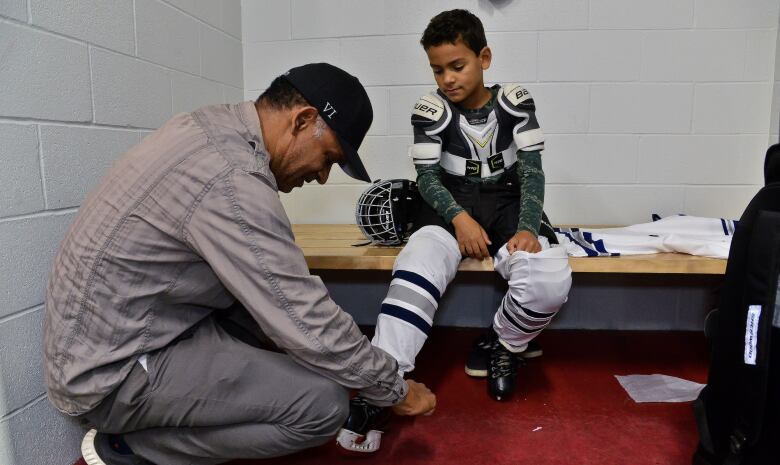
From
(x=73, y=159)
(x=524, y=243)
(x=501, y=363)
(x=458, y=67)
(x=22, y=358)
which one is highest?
(x=458, y=67)

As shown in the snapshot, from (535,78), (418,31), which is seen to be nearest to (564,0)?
(535,78)

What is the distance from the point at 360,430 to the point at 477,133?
1.10 m

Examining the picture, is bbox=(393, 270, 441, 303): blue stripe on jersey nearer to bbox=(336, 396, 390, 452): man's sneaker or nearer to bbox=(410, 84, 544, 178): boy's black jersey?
bbox=(336, 396, 390, 452): man's sneaker

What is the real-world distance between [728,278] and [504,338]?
2.70 ft

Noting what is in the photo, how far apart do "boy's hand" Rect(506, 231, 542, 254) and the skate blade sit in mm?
723

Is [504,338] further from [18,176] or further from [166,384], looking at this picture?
[18,176]

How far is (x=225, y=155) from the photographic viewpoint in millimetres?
1050

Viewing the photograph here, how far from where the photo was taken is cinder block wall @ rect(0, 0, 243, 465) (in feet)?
4.07

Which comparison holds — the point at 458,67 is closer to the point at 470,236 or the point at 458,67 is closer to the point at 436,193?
the point at 436,193

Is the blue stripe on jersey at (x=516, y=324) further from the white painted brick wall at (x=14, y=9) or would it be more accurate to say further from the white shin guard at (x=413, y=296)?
the white painted brick wall at (x=14, y=9)

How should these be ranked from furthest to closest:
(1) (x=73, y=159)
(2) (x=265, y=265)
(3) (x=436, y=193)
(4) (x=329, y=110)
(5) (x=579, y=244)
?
(5) (x=579, y=244), (3) (x=436, y=193), (1) (x=73, y=159), (4) (x=329, y=110), (2) (x=265, y=265)

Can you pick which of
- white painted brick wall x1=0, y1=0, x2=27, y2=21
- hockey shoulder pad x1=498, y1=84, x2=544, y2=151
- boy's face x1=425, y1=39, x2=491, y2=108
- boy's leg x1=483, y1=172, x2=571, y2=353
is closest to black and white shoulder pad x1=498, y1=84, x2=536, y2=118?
hockey shoulder pad x1=498, y1=84, x2=544, y2=151

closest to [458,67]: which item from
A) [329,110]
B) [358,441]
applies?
[329,110]

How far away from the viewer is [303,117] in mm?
1151
